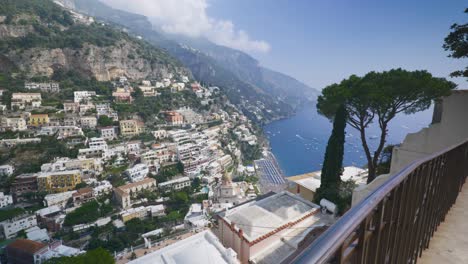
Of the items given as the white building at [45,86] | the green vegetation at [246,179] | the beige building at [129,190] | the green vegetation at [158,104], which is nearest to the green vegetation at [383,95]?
the beige building at [129,190]

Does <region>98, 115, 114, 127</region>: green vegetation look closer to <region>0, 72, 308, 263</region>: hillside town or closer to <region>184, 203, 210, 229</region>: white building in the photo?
<region>0, 72, 308, 263</region>: hillside town

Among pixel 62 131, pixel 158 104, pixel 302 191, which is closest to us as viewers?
pixel 302 191

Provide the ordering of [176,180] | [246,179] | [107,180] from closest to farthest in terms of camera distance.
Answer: [107,180]
[176,180]
[246,179]

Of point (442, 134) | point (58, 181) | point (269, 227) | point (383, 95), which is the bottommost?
point (58, 181)

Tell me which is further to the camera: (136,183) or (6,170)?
(136,183)

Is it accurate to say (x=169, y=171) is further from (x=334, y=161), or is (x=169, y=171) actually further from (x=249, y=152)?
(x=334, y=161)

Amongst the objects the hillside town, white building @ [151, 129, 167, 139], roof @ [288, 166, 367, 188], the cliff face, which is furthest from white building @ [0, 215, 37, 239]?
the cliff face

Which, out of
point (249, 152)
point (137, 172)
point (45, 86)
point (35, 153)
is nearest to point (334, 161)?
point (137, 172)
